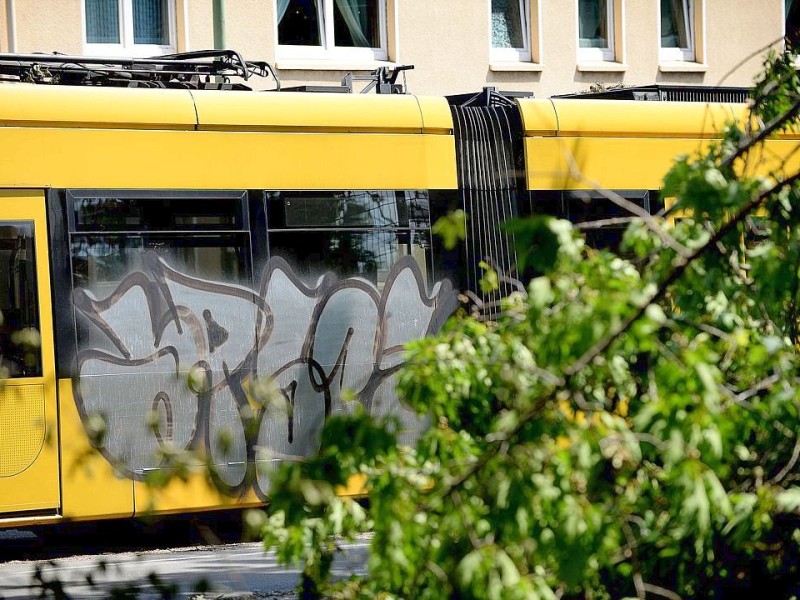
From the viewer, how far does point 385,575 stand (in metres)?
2.96

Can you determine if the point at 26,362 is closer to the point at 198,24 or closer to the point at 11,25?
the point at 11,25

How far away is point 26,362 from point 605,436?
20.5 ft

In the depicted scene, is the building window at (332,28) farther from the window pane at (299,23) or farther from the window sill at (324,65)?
the window sill at (324,65)

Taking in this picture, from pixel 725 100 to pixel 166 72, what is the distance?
572cm

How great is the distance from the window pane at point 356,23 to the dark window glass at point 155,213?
9556 millimetres

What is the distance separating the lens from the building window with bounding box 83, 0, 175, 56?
16.5 metres

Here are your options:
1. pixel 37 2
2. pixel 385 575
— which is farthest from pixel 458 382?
pixel 37 2

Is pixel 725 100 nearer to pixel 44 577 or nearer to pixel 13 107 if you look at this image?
pixel 13 107

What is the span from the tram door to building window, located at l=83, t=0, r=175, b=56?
8457mm

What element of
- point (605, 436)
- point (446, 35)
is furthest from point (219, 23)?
point (605, 436)

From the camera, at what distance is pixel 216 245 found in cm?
895

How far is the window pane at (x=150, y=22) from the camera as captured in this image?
16781 mm

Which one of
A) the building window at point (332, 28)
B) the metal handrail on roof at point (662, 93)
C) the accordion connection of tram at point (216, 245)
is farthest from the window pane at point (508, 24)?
the accordion connection of tram at point (216, 245)

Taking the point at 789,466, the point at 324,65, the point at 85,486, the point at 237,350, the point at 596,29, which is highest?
the point at 596,29
